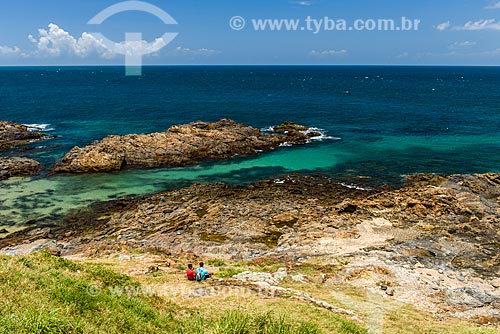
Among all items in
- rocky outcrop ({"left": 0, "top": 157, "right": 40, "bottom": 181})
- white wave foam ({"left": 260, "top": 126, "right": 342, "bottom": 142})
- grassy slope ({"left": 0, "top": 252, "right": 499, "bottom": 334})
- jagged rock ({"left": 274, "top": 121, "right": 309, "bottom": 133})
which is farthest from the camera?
jagged rock ({"left": 274, "top": 121, "right": 309, "bottom": 133})

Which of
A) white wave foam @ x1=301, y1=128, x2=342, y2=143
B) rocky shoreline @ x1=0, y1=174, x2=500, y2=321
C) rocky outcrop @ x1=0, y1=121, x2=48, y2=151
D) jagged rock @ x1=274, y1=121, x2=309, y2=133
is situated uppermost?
jagged rock @ x1=274, y1=121, x2=309, y2=133

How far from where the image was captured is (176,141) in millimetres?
61438

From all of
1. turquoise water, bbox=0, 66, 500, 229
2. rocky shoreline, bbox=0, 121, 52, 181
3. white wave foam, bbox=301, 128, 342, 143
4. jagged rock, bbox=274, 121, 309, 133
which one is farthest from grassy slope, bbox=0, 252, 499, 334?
jagged rock, bbox=274, 121, 309, 133

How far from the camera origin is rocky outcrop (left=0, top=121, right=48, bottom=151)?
214ft

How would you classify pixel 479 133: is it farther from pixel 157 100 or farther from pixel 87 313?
pixel 157 100

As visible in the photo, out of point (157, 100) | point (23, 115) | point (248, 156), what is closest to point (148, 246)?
point (248, 156)

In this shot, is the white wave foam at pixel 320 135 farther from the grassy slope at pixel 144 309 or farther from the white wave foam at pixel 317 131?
the grassy slope at pixel 144 309

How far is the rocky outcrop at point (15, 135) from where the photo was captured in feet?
214

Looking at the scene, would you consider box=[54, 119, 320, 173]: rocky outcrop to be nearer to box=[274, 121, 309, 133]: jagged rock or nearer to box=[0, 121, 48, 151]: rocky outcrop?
box=[274, 121, 309, 133]: jagged rock

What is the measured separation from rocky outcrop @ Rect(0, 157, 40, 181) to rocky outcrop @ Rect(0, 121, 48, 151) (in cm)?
1337

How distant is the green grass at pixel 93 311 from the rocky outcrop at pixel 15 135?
56426 millimetres

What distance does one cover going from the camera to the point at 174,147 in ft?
196

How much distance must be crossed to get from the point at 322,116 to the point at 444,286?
73031 mm

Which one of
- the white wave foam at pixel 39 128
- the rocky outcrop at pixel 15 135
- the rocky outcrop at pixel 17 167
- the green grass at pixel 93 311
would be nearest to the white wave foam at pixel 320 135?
the rocky outcrop at pixel 17 167
